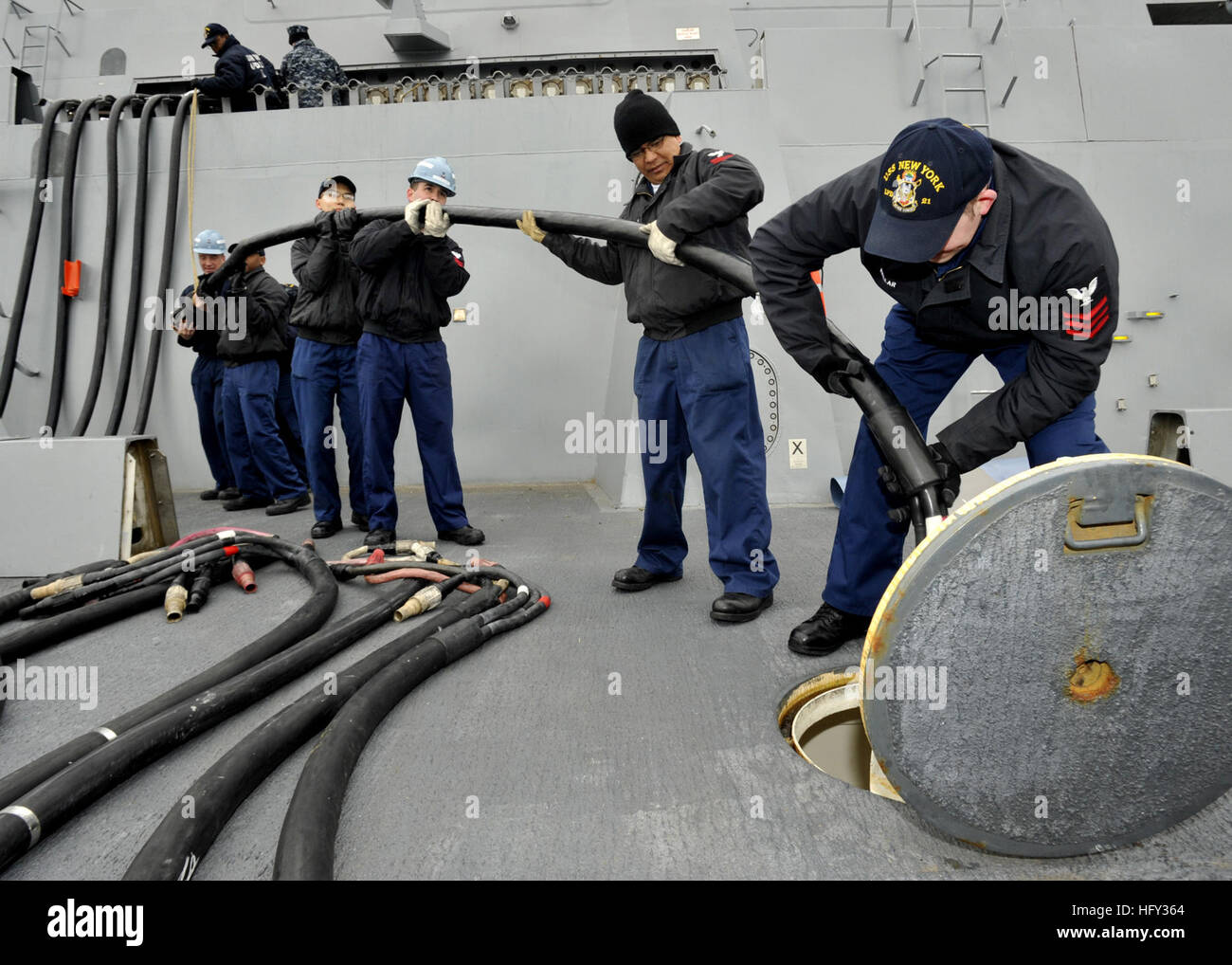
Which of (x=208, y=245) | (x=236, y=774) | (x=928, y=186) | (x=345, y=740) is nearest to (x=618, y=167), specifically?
(x=208, y=245)

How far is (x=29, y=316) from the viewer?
5.66m

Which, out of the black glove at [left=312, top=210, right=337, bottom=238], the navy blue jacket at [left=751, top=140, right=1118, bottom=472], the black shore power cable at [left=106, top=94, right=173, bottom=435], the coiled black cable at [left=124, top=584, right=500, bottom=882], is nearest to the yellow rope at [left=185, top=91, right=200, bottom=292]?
the black shore power cable at [left=106, top=94, right=173, bottom=435]

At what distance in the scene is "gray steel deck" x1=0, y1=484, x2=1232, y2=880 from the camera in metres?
1.32

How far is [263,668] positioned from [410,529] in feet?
7.06

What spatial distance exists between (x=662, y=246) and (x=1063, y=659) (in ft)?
5.80

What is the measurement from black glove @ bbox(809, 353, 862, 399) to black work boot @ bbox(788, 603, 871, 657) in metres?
0.69

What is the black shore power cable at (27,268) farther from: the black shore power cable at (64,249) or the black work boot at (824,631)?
the black work boot at (824,631)

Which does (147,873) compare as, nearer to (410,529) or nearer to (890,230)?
(890,230)

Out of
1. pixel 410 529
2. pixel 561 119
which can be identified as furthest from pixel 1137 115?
pixel 410 529

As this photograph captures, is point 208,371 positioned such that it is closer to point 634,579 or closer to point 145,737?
point 634,579

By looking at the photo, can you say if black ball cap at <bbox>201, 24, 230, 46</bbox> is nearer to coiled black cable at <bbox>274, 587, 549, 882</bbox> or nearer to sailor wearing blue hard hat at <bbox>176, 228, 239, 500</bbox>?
sailor wearing blue hard hat at <bbox>176, 228, 239, 500</bbox>

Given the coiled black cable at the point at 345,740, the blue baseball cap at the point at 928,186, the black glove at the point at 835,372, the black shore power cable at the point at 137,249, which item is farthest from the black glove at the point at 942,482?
the black shore power cable at the point at 137,249

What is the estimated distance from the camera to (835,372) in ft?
6.25

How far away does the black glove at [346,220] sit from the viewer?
3.58 meters
